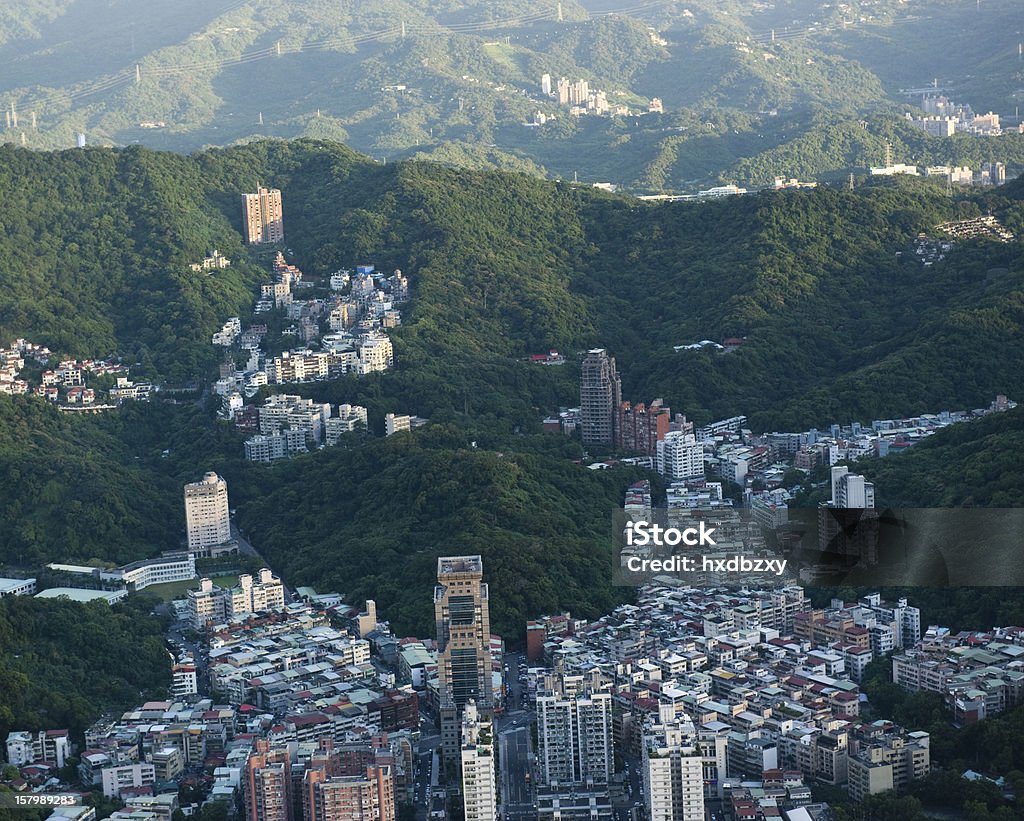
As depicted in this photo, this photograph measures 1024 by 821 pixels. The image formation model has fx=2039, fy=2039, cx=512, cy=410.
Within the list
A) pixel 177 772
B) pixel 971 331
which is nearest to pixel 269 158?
pixel 971 331

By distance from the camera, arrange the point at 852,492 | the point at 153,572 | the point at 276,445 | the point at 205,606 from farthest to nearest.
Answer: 1. the point at 276,445
2. the point at 153,572
3. the point at 852,492
4. the point at 205,606

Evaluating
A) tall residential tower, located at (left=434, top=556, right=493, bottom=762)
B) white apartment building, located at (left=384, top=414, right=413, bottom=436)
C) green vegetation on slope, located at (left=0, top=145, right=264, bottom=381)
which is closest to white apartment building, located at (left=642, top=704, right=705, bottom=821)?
tall residential tower, located at (left=434, top=556, right=493, bottom=762)

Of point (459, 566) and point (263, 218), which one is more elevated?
point (263, 218)

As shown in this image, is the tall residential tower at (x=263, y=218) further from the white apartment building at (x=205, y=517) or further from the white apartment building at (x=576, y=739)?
the white apartment building at (x=576, y=739)

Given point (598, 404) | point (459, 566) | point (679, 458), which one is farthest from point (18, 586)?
point (598, 404)

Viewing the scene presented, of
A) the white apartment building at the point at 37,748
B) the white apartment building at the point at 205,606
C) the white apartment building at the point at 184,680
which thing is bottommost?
the white apartment building at the point at 37,748

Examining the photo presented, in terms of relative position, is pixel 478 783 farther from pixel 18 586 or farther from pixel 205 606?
pixel 18 586

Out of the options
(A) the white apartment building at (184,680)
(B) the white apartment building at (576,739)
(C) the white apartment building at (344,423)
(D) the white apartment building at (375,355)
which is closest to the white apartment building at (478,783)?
(B) the white apartment building at (576,739)

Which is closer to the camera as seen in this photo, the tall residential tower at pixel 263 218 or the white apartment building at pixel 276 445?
the white apartment building at pixel 276 445
